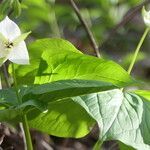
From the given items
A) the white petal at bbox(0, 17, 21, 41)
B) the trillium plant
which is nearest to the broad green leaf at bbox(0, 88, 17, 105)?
the trillium plant

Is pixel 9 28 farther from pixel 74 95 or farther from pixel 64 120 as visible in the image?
pixel 64 120

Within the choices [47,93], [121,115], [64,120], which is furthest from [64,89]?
[64,120]

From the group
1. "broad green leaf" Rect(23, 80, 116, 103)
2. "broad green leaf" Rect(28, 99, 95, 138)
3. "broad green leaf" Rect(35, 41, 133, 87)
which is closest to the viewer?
"broad green leaf" Rect(23, 80, 116, 103)

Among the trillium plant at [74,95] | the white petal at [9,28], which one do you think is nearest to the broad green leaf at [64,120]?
the trillium plant at [74,95]

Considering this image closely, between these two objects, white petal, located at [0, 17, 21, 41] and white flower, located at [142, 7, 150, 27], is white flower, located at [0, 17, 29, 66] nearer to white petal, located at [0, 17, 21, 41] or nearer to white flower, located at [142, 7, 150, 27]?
white petal, located at [0, 17, 21, 41]

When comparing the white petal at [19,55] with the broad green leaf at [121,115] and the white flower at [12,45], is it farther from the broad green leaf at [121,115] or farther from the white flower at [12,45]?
the broad green leaf at [121,115]

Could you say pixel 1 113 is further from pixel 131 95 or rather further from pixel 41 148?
pixel 41 148
